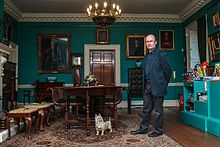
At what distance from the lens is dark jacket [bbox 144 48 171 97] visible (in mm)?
4270

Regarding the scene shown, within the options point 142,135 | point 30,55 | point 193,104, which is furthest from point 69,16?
point 142,135

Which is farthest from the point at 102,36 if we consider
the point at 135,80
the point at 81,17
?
the point at 135,80

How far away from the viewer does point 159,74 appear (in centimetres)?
432

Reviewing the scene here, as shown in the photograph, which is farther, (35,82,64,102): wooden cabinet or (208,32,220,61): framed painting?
(35,82,64,102): wooden cabinet

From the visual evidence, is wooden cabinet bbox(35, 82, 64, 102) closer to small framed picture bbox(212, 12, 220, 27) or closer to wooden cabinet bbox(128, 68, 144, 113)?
wooden cabinet bbox(128, 68, 144, 113)

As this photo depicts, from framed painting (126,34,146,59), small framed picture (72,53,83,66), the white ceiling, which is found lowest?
small framed picture (72,53,83,66)

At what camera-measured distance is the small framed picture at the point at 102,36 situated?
1020cm

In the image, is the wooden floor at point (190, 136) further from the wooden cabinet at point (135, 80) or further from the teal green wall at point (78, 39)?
the teal green wall at point (78, 39)

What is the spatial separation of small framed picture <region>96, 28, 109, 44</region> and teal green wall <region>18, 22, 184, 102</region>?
0.49 feet

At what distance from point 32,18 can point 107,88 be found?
6352mm

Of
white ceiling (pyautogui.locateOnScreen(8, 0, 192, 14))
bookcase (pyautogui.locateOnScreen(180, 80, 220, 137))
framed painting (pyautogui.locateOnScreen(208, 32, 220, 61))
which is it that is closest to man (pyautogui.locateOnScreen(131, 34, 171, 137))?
bookcase (pyautogui.locateOnScreen(180, 80, 220, 137))

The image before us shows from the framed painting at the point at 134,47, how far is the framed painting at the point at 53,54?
2.25 m

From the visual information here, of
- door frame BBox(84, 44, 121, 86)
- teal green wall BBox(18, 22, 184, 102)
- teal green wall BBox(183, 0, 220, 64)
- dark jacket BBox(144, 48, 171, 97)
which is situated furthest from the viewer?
door frame BBox(84, 44, 121, 86)

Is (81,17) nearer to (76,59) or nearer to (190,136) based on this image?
(76,59)
